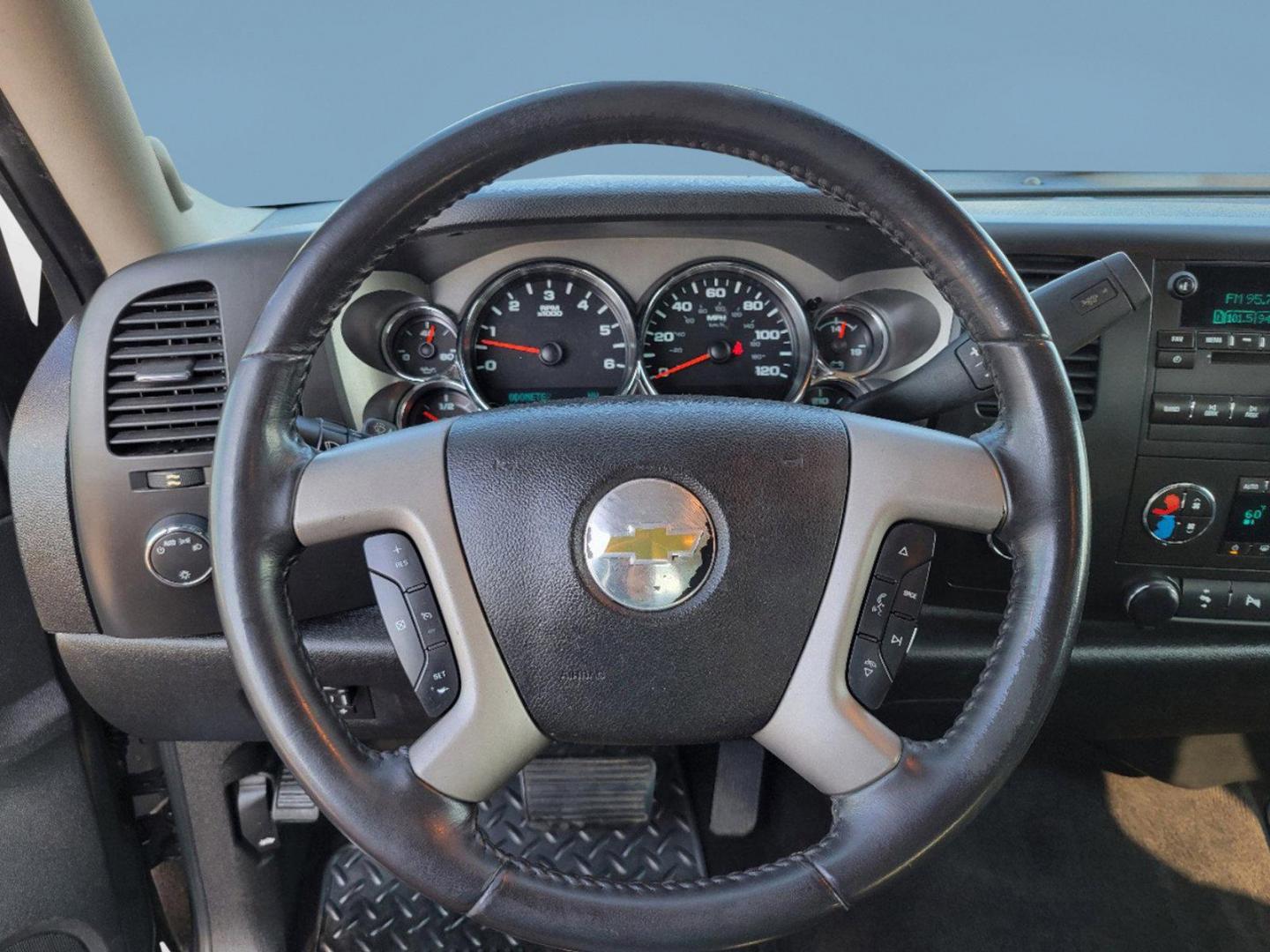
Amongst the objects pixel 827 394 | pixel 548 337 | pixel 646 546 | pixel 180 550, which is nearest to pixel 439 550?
pixel 646 546

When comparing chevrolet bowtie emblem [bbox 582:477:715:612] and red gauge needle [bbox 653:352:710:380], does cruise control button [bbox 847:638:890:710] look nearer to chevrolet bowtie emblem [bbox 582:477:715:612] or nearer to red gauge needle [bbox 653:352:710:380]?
chevrolet bowtie emblem [bbox 582:477:715:612]

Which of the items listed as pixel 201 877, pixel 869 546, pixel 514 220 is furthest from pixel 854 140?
pixel 201 877

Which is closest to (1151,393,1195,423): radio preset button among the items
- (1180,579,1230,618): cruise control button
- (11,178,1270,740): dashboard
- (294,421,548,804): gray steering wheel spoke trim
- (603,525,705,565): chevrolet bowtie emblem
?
(11,178,1270,740): dashboard

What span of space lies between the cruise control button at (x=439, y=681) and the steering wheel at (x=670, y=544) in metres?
0.01

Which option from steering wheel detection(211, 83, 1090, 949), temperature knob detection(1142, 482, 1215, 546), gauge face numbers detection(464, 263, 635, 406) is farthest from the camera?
gauge face numbers detection(464, 263, 635, 406)

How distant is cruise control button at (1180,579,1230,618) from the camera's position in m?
1.45

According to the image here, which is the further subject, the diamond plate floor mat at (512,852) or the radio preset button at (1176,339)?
the diamond plate floor mat at (512,852)

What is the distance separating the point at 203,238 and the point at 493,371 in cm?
44

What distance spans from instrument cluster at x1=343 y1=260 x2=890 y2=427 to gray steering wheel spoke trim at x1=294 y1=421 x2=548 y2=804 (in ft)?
2.04

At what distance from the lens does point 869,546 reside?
926mm

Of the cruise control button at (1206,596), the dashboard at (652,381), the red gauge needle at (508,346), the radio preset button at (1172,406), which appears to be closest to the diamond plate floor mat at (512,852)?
the dashboard at (652,381)

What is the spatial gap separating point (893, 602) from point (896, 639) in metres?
0.03

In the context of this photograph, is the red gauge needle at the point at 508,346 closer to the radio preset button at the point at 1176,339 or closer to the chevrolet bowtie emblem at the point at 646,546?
the chevrolet bowtie emblem at the point at 646,546

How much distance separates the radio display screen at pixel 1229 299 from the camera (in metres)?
1.36
